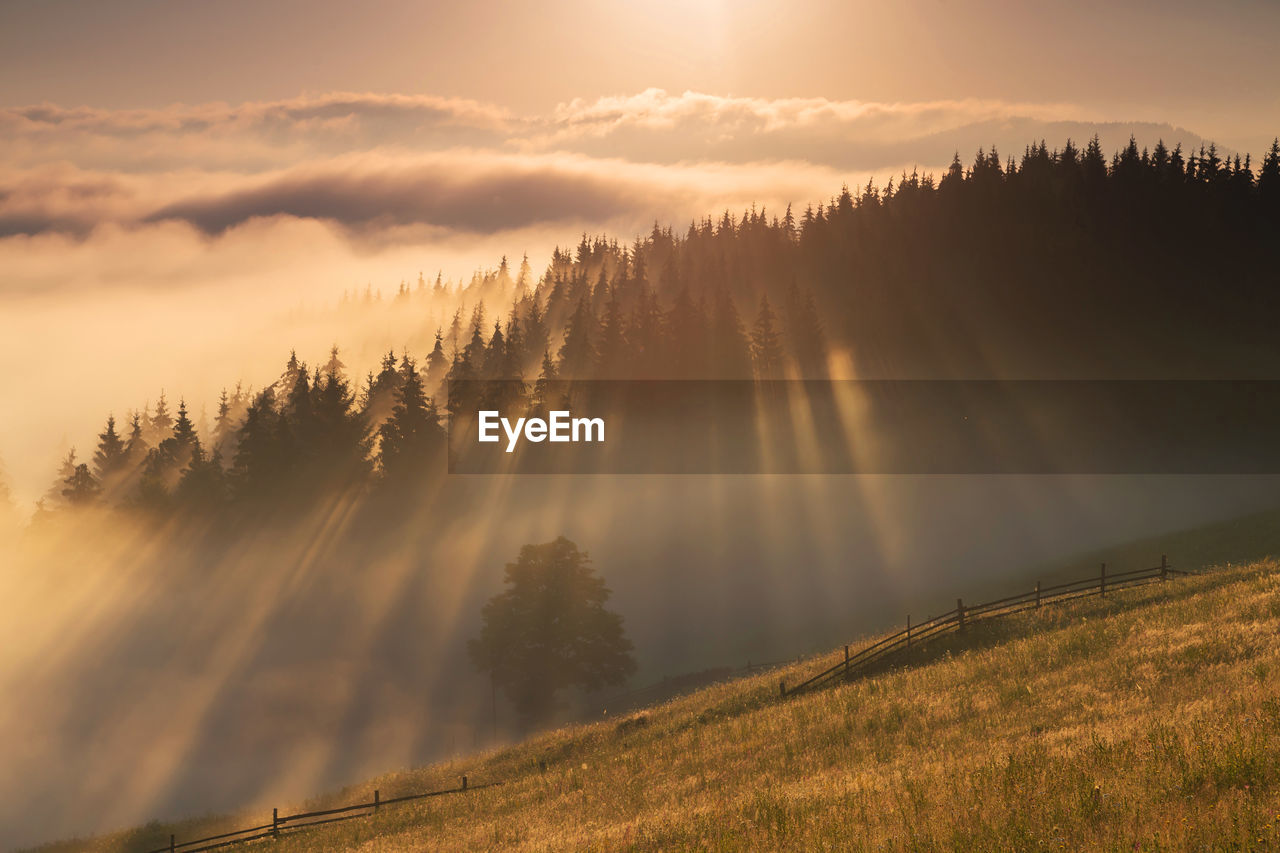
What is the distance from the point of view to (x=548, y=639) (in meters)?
59.9

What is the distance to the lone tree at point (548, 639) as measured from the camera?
5941cm

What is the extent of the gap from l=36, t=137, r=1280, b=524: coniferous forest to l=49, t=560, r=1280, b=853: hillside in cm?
5521

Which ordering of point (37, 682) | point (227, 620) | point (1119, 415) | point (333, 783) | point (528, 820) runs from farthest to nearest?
point (1119, 415), point (227, 620), point (37, 682), point (333, 783), point (528, 820)

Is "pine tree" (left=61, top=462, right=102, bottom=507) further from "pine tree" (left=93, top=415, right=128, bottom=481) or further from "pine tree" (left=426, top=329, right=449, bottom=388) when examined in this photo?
"pine tree" (left=426, top=329, right=449, bottom=388)

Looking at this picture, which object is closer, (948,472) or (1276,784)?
(1276,784)

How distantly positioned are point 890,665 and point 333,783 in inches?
1496

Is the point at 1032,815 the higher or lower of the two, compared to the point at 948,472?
higher

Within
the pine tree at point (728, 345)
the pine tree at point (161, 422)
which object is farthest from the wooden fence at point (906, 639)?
the pine tree at point (161, 422)

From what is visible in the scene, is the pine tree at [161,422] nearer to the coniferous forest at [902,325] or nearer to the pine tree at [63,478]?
the coniferous forest at [902,325]

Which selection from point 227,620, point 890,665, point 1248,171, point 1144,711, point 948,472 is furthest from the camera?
point 1248,171

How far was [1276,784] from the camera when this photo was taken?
Answer: 1161cm

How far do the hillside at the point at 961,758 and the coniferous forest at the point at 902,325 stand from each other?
55214 mm

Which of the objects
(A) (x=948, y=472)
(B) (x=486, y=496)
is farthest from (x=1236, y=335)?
(B) (x=486, y=496)

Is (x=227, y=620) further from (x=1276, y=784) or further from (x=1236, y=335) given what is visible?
(x=1236, y=335)
